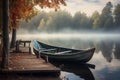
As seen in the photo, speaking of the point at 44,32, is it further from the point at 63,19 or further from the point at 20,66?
the point at 20,66

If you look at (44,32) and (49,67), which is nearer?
(49,67)

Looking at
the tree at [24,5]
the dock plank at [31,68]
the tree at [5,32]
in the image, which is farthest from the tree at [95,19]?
the tree at [5,32]

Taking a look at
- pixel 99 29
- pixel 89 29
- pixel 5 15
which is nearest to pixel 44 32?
pixel 89 29

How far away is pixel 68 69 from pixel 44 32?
164121mm

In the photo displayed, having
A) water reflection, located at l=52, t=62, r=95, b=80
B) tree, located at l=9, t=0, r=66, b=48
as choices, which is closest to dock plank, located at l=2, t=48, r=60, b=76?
tree, located at l=9, t=0, r=66, b=48

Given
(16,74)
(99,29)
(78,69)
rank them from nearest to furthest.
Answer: (16,74), (78,69), (99,29)

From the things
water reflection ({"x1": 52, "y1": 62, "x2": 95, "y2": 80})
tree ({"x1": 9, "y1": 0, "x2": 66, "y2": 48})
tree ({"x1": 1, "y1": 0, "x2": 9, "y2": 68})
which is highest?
tree ({"x1": 9, "y1": 0, "x2": 66, "y2": 48})

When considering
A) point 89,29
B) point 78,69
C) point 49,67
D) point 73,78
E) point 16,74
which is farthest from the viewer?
point 89,29

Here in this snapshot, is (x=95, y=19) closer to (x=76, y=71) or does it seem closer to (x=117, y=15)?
(x=117, y=15)

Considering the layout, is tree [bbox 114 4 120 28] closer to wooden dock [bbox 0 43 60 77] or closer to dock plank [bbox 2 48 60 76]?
dock plank [bbox 2 48 60 76]

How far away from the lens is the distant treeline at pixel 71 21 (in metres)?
164

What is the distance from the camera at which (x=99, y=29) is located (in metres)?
165

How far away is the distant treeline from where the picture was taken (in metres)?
164

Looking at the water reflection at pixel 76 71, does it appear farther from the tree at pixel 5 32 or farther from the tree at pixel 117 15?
the tree at pixel 117 15
